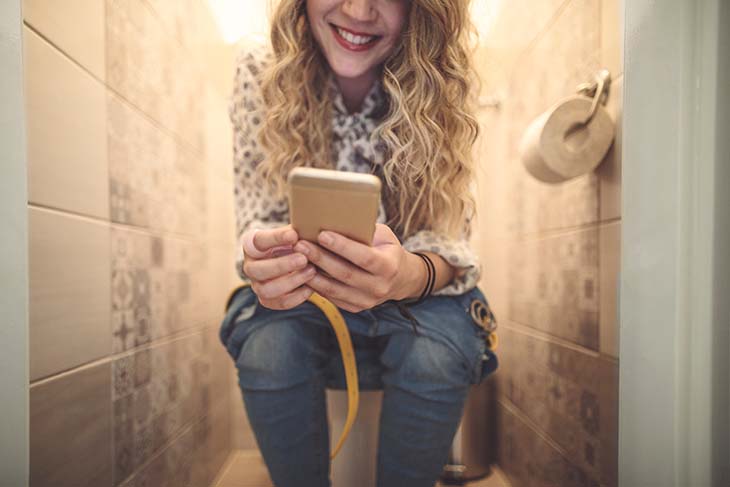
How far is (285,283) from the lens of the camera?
0.43m

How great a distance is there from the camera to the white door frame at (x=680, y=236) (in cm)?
37

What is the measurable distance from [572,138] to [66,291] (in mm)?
632

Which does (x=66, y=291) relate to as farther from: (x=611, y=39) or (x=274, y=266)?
(x=611, y=39)

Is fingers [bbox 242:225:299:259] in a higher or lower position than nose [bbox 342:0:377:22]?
lower

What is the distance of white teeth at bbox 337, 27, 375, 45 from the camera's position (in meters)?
0.55

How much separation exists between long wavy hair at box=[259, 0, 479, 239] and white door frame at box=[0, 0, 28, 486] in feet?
0.89

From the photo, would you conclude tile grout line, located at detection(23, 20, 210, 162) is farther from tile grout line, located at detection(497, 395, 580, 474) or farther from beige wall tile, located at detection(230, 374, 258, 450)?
tile grout line, located at detection(497, 395, 580, 474)

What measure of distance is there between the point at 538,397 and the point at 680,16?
629 millimetres

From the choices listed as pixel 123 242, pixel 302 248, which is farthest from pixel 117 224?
pixel 302 248

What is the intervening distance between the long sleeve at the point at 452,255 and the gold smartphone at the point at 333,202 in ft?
0.72

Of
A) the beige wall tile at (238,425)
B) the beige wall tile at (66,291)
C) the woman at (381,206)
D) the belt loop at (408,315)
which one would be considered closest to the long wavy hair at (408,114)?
the woman at (381,206)

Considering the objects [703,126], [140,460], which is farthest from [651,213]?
[140,460]

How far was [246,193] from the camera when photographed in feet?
2.14

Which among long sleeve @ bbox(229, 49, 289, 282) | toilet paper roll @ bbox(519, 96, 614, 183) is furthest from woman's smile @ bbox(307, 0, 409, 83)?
toilet paper roll @ bbox(519, 96, 614, 183)
